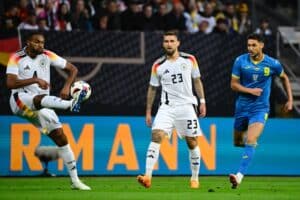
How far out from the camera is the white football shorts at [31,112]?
13891 millimetres

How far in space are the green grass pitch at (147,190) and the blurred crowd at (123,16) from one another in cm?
404

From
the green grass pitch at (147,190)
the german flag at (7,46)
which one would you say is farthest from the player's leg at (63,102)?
the german flag at (7,46)

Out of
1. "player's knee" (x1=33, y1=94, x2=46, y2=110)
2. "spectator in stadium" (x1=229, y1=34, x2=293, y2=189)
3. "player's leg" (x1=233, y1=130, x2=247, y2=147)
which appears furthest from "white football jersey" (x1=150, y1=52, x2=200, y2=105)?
"player's knee" (x1=33, y1=94, x2=46, y2=110)

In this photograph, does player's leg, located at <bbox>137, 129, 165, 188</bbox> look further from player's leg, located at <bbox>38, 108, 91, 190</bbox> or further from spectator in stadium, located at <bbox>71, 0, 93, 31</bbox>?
spectator in stadium, located at <bbox>71, 0, 93, 31</bbox>

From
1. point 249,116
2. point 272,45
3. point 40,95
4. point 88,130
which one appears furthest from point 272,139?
point 40,95

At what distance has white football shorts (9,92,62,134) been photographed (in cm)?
1389

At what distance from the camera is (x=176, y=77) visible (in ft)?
47.4

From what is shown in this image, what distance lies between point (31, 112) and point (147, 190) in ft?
7.14

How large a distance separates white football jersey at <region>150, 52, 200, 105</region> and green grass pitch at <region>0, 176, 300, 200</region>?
1466 mm

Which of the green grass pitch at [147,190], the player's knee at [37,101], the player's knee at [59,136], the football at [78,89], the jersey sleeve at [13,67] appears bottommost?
the green grass pitch at [147,190]

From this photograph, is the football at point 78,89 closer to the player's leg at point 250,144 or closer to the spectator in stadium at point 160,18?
the player's leg at point 250,144

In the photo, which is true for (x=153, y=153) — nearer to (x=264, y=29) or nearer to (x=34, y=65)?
(x=34, y=65)

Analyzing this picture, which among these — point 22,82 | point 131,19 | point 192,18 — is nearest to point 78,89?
point 22,82

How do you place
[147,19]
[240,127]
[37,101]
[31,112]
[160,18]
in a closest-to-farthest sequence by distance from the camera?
1. [37,101]
2. [31,112]
3. [240,127]
4. [147,19]
5. [160,18]
